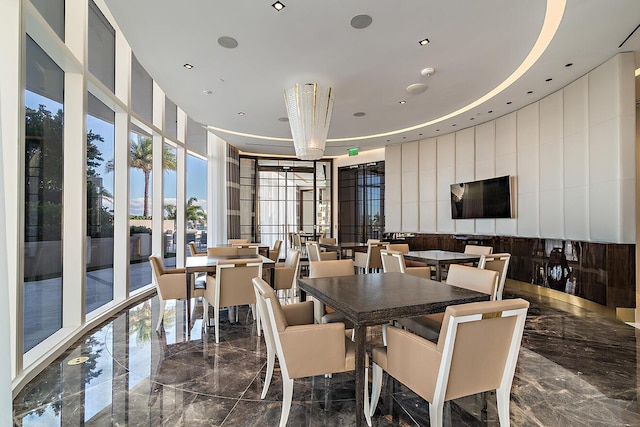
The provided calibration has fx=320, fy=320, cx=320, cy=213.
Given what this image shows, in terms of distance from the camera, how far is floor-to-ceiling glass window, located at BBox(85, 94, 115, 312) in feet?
15.2

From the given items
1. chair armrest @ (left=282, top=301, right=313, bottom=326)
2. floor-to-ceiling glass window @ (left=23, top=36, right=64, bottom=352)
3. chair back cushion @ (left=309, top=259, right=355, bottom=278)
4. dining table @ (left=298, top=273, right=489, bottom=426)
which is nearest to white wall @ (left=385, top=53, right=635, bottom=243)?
dining table @ (left=298, top=273, right=489, bottom=426)

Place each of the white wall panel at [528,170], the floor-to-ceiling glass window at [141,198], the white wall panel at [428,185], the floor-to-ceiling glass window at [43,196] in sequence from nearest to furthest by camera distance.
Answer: the floor-to-ceiling glass window at [43,196] < the white wall panel at [528,170] < the floor-to-ceiling glass window at [141,198] < the white wall panel at [428,185]

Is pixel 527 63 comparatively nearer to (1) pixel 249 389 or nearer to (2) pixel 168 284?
(1) pixel 249 389

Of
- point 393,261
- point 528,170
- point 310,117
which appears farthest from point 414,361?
point 528,170

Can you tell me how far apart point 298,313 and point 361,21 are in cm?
305

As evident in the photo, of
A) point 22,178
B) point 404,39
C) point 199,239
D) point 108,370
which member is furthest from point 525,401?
point 199,239

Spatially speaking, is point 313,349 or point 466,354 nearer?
point 466,354

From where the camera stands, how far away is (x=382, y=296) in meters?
2.35

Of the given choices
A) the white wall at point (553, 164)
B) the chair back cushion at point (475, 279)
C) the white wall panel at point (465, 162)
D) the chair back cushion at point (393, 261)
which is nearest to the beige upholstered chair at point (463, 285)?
the chair back cushion at point (475, 279)

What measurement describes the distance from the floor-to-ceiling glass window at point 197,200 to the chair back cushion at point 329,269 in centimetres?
541

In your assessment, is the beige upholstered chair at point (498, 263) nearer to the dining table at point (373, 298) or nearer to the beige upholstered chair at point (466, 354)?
the dining table at point (373, 298)

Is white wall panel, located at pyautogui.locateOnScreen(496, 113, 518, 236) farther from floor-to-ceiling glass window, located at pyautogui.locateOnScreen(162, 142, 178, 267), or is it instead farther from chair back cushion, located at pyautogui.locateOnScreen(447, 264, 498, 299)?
floor-to-ceiling glass window, located at pyautogui.locateOnScreen(162, 142, 178, 267)

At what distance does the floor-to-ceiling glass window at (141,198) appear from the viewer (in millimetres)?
6254

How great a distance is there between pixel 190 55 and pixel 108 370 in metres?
3.69
